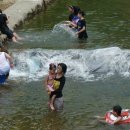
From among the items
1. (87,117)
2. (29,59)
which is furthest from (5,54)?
(87,117)

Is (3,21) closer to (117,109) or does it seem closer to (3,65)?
(3,65)

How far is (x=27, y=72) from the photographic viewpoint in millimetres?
15773

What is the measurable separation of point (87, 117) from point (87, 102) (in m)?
1.04

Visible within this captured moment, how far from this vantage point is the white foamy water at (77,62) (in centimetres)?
1559

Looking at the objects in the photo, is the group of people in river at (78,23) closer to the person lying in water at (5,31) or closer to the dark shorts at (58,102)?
the person lying in water at (5,31)

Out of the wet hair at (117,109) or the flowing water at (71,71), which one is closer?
the wet hair at (117,109)

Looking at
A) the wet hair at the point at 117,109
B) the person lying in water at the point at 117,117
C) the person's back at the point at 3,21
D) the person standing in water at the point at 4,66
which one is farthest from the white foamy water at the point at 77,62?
the wet hair at the point at 117,109

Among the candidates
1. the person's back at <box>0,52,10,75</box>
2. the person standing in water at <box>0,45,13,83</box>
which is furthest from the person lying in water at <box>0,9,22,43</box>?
the person's back at <box>0,52,10,75</box>

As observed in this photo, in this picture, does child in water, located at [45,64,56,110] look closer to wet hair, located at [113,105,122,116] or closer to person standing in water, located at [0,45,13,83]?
wet hair, located at [113,105,122,116]

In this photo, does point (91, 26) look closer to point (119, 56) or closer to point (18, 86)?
point (119, 56)

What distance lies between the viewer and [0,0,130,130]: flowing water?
12.0 meters

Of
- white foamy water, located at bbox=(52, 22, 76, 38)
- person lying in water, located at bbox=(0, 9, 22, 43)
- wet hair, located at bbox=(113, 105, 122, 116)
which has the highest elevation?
wet hair, located at bbox=(113, 105, 122, 116)

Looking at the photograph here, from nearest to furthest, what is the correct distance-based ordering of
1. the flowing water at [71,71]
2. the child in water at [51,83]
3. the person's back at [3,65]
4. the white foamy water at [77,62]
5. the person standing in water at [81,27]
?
the flowing water at [71,71]
the child in water at [51,83]
the person's back at [3,65]
the white foamy water at [77,62]
the person standing in water at [81,27]

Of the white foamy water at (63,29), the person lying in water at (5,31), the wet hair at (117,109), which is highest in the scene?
the wet hair at (117,109)
